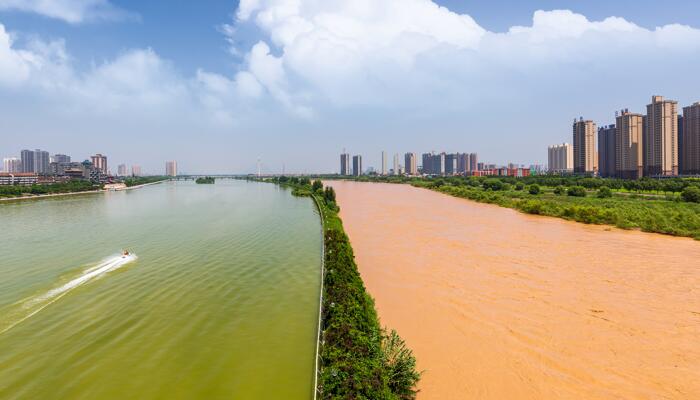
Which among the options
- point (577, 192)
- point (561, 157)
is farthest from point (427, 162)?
point (577, 192)

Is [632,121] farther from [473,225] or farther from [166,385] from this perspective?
[166,385]

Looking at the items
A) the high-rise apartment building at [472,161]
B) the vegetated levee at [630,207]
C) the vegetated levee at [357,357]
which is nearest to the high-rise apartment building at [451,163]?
the high-rise apartment building at [472,161]

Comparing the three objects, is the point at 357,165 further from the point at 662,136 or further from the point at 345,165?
the point at 662,136

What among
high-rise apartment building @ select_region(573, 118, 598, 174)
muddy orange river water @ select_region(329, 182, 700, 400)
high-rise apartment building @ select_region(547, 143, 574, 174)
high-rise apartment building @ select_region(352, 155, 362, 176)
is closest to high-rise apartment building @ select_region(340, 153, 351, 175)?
high-rise apartment building @ select_region(352, 155, 362, 176)

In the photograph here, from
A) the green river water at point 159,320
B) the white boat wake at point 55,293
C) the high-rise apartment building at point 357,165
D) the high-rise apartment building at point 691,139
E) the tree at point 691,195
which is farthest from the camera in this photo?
the high-rise apartment building at point 357,165

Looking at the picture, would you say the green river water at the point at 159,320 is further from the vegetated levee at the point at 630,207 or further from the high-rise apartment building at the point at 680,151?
the high-rise apartment building at the point at 680,151

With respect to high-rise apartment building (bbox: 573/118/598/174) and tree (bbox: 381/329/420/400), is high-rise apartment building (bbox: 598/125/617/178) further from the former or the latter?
tree (bbox: 381/329/420/400)

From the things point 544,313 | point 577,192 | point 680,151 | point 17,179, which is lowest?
point 544,313
